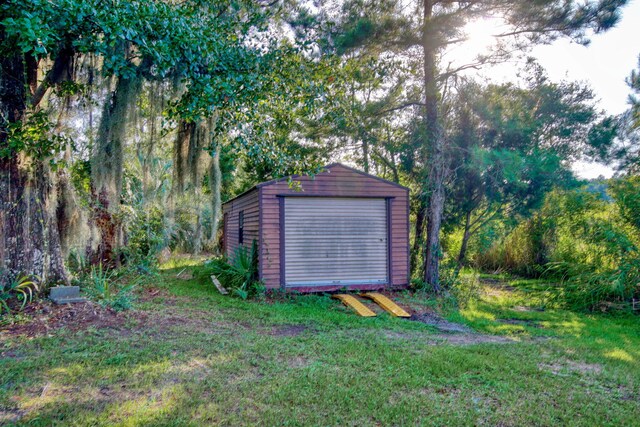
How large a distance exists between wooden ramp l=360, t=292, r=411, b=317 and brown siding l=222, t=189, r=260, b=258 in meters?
2.27

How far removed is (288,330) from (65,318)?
8.08 ft

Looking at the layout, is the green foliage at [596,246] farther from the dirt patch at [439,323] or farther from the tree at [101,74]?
the tree at [101,74]

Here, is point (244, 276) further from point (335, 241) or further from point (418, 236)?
point (418, 236)

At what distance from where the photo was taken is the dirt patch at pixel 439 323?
18.0 feet

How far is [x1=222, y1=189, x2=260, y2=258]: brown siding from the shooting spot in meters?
8.09

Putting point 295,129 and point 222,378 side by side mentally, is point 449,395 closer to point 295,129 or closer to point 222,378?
point 222,378

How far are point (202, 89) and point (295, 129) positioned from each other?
18.1ft

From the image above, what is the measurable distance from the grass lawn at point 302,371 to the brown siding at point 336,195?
6.58 ft

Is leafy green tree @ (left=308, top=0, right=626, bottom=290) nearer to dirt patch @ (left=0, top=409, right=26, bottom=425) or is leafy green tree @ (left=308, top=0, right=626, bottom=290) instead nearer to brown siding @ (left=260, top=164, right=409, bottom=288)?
brown siding @ (left=260, top=164, right=409, bottom=288)

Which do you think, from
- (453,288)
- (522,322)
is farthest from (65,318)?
(453,288)

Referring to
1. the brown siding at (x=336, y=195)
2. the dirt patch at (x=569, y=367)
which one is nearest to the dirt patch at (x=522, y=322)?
the dirt patch at (x=569, y=367)

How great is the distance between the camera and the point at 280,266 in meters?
7.66

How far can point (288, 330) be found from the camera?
16.6 feet

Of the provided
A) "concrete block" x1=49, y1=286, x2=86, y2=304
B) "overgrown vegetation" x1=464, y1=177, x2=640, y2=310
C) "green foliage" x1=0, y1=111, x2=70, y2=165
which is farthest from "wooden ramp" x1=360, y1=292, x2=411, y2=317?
"green foliage" x1=0, y1=111, x2=70, y2=165
